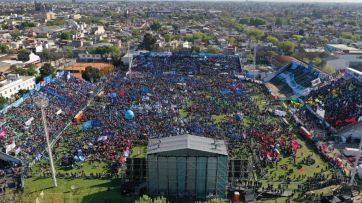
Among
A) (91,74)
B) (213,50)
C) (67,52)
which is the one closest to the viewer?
(91,74)

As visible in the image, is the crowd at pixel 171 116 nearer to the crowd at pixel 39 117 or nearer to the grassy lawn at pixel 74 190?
the crowd at pixel 39 117

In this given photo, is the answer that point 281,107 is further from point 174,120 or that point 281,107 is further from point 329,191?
point 329,191

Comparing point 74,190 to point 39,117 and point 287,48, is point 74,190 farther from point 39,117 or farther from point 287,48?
point 287,48

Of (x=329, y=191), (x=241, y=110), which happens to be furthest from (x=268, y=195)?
(x=241, y=110)

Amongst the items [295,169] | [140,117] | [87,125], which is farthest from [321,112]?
[87,125]

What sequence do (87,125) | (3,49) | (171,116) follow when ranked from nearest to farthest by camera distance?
(87,125) < (171,116) < (3,49)

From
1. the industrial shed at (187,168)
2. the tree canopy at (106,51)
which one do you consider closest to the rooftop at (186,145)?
the industrial shed at (187,168)
